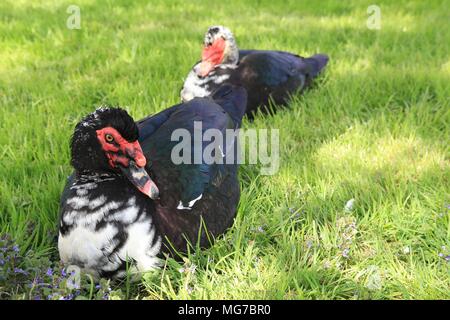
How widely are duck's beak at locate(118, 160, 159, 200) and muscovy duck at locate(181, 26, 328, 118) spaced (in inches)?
68.2

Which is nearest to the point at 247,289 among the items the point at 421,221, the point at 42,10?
the point at 421,221

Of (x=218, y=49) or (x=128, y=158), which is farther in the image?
(x=218, y=49)

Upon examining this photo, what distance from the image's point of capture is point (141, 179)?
224cm

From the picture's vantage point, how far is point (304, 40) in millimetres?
5285

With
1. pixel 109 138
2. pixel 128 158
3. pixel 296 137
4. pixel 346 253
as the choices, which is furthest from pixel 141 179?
pixel 296 137

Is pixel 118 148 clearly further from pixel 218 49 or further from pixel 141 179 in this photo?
pixel 218 49

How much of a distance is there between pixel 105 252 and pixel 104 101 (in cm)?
214

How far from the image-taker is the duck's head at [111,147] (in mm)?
2205

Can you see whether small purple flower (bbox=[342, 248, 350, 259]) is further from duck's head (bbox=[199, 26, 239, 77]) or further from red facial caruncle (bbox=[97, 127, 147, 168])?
duck's head (bbox=[199, 26, 239, 77])

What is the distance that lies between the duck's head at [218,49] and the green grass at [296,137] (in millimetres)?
360

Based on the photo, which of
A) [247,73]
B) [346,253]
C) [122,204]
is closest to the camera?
[122,204]

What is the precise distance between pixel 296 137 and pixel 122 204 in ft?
5.59

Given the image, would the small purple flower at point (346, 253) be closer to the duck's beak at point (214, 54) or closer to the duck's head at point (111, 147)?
the duck's head at point (111, 147)

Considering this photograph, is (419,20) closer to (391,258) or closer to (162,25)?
(162,25)
